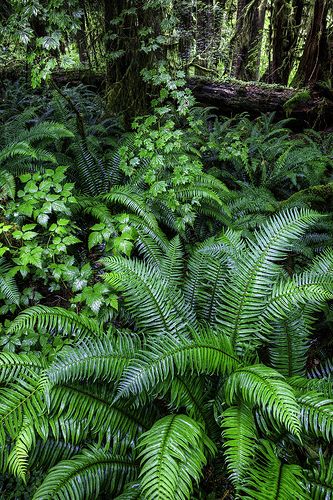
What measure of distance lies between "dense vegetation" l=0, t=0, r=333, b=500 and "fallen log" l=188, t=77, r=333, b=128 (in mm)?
2938

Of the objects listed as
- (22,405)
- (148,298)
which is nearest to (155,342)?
(148,298)

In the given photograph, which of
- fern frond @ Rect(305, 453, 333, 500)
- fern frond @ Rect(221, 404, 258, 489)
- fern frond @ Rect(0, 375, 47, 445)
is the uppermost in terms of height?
fern frond @ Rect(0, 375, 47, 445)

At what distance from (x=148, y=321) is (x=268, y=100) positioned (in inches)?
257

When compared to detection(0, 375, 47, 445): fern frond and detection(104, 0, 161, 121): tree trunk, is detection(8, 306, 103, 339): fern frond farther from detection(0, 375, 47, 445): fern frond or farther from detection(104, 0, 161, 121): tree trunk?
detection(104, 0, 161, 121): tree trunk

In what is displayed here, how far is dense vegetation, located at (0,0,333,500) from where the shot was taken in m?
2.06

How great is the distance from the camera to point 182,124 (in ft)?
19.6

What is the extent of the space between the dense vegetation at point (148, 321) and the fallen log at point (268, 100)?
2.94 metres

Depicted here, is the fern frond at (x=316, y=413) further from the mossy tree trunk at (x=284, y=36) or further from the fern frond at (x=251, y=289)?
the mossy tree trunk at (x=284, y=36)

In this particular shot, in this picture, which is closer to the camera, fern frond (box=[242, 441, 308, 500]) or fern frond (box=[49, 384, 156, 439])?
fern frond (box=[242, 441, 308, 500])

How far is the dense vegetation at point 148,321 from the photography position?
2057mm

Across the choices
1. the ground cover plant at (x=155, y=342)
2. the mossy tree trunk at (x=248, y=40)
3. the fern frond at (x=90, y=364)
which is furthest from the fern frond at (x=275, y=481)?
the mossy tree trunk at (x=248, y=40)

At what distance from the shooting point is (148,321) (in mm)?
2754

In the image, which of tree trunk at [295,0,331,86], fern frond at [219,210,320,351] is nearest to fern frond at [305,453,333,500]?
fern frond at [219,210,320,351]

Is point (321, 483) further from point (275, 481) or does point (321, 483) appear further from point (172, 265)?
point (172, 265)
